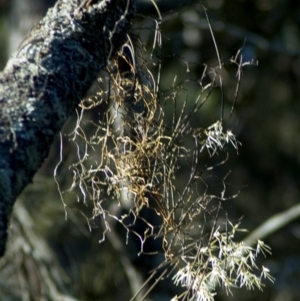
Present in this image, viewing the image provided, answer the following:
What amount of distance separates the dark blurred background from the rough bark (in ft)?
9.04

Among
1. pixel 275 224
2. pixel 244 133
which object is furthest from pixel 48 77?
pixel 244 133

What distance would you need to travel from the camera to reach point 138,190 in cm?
184

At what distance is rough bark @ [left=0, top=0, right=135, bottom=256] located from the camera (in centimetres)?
134

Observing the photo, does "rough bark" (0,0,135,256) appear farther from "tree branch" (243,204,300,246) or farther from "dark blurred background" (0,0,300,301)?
"dark blurred background" (0,0,300,301)

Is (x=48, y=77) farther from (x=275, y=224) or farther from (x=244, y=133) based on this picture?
(x=244, y=133)

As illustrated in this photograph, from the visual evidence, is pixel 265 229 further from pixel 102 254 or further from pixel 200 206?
pixel 200 206

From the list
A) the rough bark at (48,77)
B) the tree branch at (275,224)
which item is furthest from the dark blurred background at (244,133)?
the rough bark at (48,77)

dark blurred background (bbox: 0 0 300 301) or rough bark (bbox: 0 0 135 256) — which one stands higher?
rough bark (bbox: 0 0 135 256)

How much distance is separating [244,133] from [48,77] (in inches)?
233

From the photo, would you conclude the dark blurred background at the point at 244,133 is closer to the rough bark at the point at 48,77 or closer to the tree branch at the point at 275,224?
the tree branch at the point at 275,224

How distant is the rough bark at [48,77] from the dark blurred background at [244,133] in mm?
2755

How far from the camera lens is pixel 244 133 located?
732 cm

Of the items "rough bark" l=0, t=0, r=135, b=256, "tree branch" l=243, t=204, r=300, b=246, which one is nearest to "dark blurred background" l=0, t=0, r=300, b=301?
"tree branch" l=243, t=204, r=300, b=246

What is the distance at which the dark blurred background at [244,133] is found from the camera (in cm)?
485
